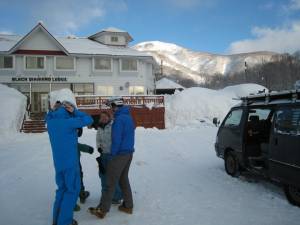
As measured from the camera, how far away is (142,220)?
5.01 m

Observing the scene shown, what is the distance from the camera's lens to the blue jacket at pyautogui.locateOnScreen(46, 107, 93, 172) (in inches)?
181

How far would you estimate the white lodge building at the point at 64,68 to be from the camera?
2902cm

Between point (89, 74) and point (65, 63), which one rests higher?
point (65, 63)

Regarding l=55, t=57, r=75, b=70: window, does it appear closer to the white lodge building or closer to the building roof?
the white lodge building

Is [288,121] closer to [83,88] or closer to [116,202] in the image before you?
[116,202]

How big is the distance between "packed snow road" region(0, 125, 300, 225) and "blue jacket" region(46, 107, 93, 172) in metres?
1.07

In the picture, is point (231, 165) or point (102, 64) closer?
point (231, 165)

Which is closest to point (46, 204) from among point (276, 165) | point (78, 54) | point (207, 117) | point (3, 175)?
point (3, 175)

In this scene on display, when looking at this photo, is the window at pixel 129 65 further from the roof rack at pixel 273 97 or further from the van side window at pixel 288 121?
the van side window at pixel 288 121

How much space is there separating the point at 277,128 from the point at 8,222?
201 inches

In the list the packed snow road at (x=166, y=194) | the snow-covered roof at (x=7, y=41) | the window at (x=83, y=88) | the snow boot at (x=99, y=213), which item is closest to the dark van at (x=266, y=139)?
the packed snow road at (x=166, y=194)

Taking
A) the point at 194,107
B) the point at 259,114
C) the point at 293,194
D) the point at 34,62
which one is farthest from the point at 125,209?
the point at 34,62

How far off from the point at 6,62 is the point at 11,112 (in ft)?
39.6

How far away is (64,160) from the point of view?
4598 millimetres
